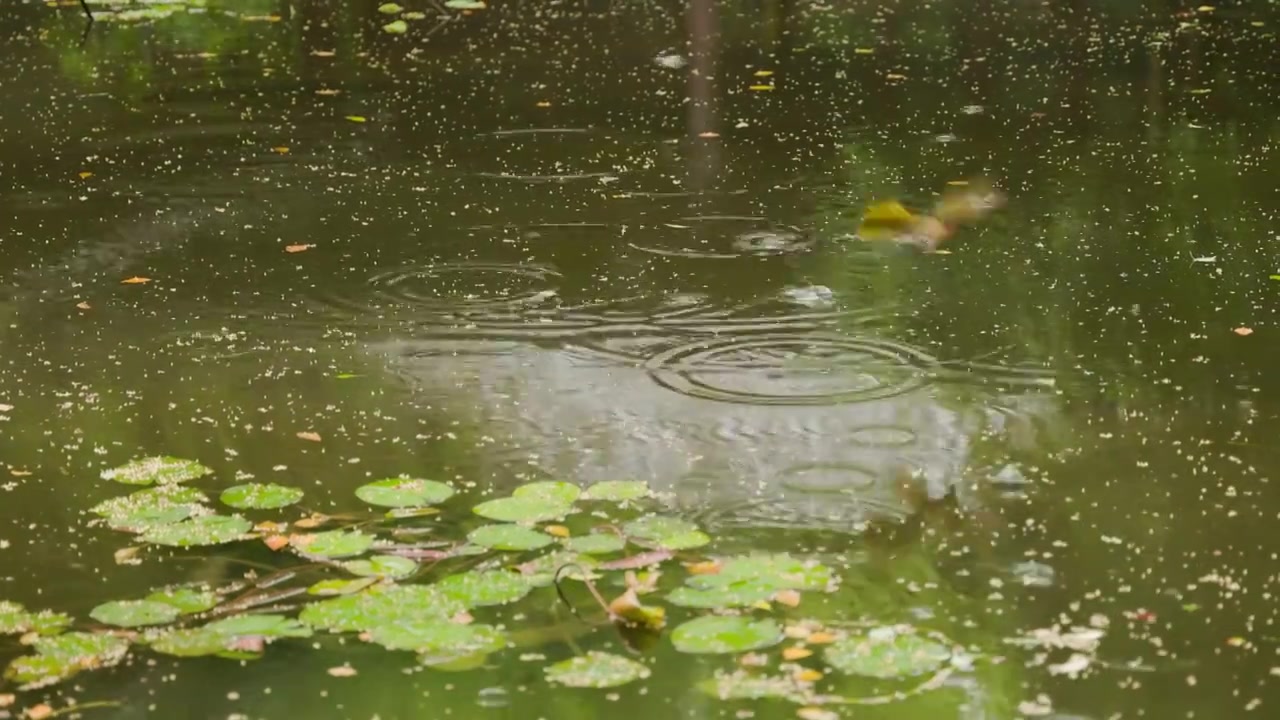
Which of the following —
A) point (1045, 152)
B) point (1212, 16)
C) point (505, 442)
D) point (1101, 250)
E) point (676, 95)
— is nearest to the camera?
point (505, 442)

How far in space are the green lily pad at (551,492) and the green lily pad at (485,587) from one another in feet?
1.49

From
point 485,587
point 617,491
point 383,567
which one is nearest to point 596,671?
point 485,587

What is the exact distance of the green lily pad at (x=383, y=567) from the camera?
12.9 feet

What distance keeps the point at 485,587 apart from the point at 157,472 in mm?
1182

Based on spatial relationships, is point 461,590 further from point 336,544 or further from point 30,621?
point 30,621

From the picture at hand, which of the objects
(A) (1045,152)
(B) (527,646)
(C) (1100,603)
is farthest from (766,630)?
(A) (1045,152)

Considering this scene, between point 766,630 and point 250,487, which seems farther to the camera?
point 250,487

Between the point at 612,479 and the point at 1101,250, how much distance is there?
2841 mm

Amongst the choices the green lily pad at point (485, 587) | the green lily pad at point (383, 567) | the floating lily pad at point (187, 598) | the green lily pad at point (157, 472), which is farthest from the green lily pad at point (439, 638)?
the green lily pad at point (157, 472)

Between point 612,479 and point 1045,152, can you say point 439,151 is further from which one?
point 612,479

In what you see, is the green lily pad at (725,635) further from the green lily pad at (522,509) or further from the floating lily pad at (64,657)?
the floating lily pad at (64,657)

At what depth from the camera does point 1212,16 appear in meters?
12.8

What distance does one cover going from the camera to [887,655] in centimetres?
354

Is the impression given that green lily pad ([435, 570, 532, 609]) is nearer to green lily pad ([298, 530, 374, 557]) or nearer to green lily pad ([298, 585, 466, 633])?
green lily pad ([298, 585, 466, 633])
